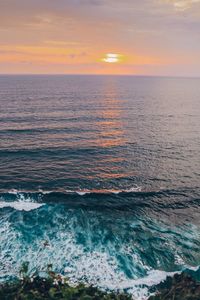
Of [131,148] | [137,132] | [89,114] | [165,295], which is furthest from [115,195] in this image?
[89,114]

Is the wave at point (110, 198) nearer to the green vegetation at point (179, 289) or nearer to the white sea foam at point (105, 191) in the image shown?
the white sea foam at point (105, 191)

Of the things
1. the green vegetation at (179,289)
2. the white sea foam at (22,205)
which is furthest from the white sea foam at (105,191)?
the green vegetation at (179,289)

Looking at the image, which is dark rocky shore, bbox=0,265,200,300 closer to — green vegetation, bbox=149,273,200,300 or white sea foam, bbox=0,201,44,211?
green vegetation, bbox=149,273,200,300

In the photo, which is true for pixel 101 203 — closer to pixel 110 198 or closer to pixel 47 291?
pixel 110 198

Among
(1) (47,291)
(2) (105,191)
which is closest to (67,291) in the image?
(1) (47,291)

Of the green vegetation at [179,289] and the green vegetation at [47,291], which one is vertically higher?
the green vegetation at [47,291]

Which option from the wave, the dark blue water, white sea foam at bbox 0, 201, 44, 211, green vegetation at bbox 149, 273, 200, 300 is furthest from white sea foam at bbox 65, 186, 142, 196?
green vegetation at bbox 149, 273, 200, 300
